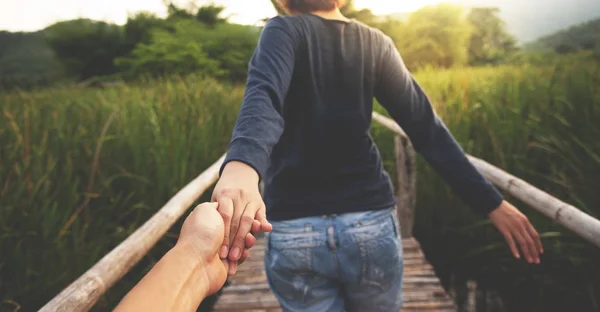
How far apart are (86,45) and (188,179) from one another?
844 inches

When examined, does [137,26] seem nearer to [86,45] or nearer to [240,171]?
[86,45]

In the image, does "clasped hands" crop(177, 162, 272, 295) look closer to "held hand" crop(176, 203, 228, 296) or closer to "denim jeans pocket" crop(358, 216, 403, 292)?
"held hand" crop(176, 203, 228, 296)

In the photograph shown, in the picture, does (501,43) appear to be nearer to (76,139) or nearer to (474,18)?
(474,18)

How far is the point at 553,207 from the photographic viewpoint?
61.4 inches

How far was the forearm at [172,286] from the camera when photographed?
1.17 feet

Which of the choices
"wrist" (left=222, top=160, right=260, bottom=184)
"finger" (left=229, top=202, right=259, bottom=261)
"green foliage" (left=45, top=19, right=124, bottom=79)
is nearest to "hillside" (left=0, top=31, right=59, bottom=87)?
"green foliage" (left=45, top=19, right=124, bottom=79)

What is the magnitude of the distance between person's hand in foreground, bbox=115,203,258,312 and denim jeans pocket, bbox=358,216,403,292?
0.64m

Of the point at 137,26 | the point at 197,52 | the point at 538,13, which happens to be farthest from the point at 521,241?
the point at 538,13

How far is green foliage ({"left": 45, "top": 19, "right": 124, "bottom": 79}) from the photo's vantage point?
21250mm

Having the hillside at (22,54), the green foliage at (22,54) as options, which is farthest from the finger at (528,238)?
the hillside at (22,54)

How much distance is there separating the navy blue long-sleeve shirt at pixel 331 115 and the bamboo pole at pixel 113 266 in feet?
1.48

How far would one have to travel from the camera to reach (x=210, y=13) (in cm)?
2141

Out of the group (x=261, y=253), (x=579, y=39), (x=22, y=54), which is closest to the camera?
(x=261, y=253)

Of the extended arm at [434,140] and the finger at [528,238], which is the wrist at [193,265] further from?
the finger at [528,238]
